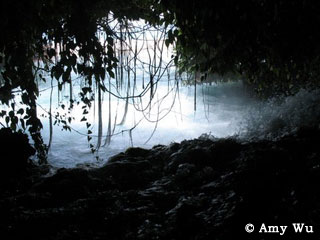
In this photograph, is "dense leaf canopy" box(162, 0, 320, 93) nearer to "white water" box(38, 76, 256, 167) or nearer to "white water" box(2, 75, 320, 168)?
"white water" box(2, 75, 320, 168)

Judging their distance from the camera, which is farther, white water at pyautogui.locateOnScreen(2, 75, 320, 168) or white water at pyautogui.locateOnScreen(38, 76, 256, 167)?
white water at pyautogui.locateOnScreen(38, 76, 256, 167)

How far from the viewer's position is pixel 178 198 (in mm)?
3072

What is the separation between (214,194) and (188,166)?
1131 mm

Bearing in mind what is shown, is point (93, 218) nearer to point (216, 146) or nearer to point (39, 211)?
point (39, 211)

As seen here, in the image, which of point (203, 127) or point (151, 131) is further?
point (203, 127)

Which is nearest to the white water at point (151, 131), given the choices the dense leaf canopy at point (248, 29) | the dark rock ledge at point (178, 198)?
the dark rock ledge at point (178, 198)

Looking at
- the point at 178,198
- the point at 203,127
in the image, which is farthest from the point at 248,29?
the point at 203,127

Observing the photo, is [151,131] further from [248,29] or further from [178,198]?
[248,29]

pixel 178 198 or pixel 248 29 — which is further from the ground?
pixel 248 29

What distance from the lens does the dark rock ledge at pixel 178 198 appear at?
2242 mm

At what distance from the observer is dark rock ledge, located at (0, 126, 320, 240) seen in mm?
2242

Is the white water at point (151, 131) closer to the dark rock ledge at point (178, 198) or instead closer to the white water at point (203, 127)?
the white water at point (203, 127)

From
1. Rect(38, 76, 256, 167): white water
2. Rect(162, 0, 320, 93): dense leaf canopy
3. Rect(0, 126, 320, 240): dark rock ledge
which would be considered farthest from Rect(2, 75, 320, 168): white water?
Rect(0, 126, 320, 240): dark rock ledge

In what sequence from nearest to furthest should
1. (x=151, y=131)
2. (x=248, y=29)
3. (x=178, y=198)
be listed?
(x=248, y=29)
(x=178, y=198)
(x=151, y=131)
